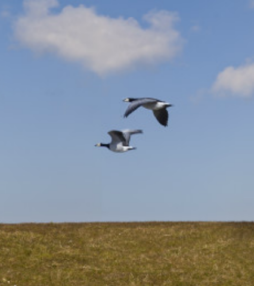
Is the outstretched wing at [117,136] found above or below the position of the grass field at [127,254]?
above

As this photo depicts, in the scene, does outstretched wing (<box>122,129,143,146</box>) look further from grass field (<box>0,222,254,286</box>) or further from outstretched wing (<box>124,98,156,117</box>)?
grass field (<box>0,222,254,286</box>)

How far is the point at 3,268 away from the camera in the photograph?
63.5ft

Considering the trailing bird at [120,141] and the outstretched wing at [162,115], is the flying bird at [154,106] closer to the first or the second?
the outstretched wing at [162,115]

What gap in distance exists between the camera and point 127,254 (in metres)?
21.1

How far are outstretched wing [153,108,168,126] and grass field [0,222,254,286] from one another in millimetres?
4559

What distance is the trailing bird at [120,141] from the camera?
874 inches

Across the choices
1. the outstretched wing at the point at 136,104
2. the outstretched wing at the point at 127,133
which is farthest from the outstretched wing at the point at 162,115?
the outstretched wing at the point at 127,133

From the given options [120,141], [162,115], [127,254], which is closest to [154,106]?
[162,115]

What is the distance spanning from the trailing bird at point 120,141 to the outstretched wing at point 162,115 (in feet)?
4.54

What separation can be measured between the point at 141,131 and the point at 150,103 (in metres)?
3.84

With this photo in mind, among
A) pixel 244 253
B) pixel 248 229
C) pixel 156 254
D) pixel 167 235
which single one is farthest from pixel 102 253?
pixel 248 229

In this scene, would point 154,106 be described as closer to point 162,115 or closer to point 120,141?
point 162,115

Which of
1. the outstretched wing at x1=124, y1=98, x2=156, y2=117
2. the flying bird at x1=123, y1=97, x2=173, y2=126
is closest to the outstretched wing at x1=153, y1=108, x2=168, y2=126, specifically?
the flying bird at x1=123, y1=97, x2=173, y2=126

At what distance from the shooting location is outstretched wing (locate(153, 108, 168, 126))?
21656mm
